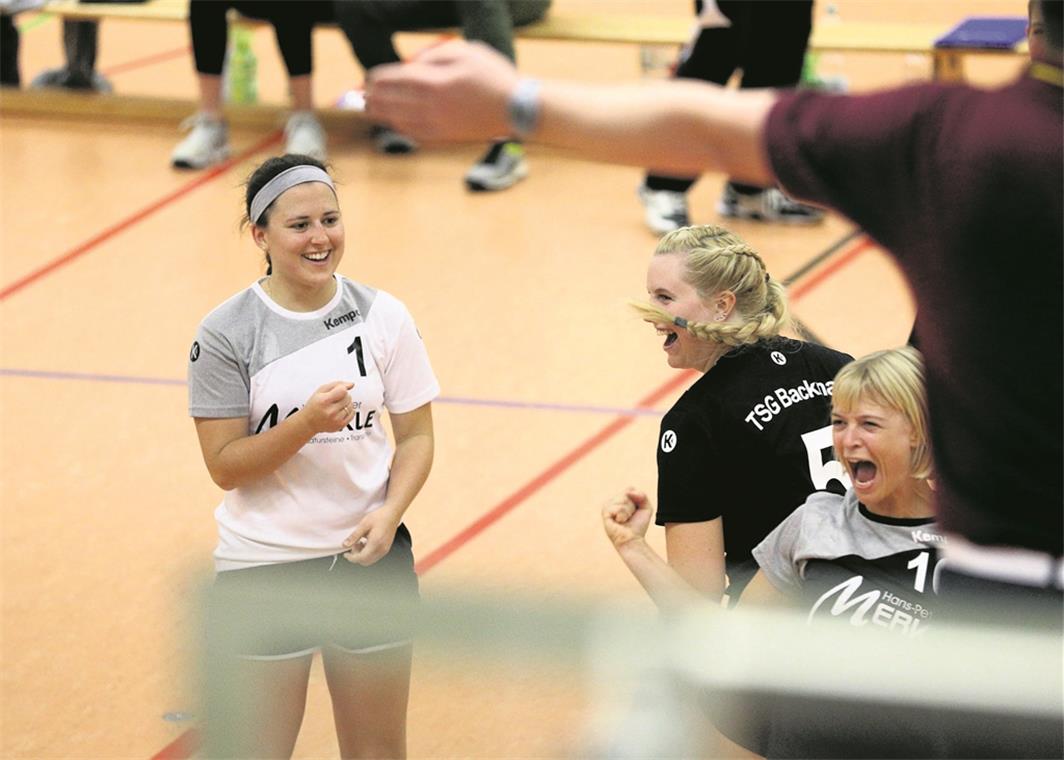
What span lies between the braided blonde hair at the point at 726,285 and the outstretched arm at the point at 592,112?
1132 millimetres

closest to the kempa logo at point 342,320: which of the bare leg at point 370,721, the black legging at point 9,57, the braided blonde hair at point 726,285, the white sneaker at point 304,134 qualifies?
the braided blonde hair at point 726,285

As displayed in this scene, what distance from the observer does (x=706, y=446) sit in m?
2.68

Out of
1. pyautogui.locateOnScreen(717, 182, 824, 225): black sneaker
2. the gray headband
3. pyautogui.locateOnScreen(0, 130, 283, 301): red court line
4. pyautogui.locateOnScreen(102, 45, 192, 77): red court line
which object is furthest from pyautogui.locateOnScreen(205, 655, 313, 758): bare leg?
pyautogui.locateOnScreen(102, 45, 192, 77): red court line

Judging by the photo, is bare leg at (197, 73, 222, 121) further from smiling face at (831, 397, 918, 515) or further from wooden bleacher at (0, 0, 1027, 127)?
smiling face at (831, 397, 918, 515)

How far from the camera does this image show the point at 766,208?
21.9 feet

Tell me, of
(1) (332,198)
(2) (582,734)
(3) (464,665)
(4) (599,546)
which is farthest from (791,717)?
(4) (599,546)

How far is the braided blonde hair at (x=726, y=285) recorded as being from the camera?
2746 mm

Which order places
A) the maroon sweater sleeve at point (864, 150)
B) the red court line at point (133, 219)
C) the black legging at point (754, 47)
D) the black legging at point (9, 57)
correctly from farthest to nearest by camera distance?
the black legging at point (9, 57)
the black legging at point (754, 47)
the red court line at point (133, 219)
the maroon sweater sleeve at point (864, 150)

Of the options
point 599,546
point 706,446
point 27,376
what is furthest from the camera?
point 27,376

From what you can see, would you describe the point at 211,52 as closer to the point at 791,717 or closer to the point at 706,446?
the point at 706,446

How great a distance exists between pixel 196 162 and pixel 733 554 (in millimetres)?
5155

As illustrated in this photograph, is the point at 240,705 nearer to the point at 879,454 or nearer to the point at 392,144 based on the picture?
the point at 879,454

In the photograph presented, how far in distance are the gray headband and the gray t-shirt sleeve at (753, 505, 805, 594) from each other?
1.06m

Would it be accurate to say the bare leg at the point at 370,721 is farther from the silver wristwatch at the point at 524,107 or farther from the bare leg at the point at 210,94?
the bare leg at the point at 210,94
